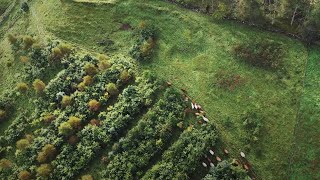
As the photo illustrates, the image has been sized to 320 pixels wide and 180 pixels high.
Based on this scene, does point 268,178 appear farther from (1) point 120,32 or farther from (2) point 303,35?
(1) point 120,32

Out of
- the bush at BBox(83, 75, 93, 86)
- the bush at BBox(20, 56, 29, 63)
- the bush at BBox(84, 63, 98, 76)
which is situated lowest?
the bush at BBox(83, 75, 93, 86)

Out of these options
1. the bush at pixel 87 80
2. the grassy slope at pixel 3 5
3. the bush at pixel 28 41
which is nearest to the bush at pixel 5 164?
the bush at pixel 87 80

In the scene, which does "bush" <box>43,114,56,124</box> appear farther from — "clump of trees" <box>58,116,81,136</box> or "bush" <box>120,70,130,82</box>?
"bush" <box>120,70,130,82</box>

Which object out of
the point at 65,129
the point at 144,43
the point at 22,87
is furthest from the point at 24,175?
the point at 144,43

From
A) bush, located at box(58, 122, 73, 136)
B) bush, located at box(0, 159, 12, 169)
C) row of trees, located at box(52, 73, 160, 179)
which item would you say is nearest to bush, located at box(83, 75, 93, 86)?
row of trees, located at box(52, 73, 160, 179)

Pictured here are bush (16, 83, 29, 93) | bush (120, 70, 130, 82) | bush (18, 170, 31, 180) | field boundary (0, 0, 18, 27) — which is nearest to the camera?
bush (18, 170, 31, 180)

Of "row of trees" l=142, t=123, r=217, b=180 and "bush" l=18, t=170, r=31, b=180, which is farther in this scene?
"bush" l=18, t=170, r=31, b=180
